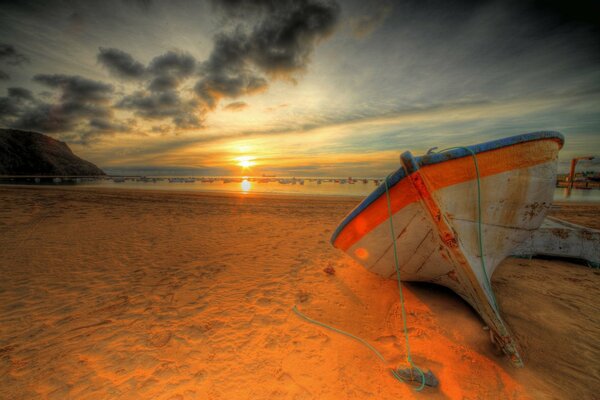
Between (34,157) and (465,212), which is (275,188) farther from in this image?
(34,157)

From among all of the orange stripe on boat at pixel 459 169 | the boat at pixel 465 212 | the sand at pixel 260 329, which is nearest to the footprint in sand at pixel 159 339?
the sand at pixel 260 329

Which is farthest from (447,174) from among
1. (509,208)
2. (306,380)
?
(306,380)

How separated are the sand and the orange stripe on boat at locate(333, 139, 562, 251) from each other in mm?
1677

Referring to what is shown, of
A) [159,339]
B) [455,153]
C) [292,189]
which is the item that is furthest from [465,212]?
[292,189]

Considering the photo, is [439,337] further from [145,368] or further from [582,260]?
[582,260]

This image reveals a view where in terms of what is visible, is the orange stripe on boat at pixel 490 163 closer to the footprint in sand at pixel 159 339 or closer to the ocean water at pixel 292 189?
the footprint in sand at pixel 159 339

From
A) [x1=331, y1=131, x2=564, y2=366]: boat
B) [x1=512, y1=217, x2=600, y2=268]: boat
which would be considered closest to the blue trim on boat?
[x1=331, y1=131, x2=564, y2=366]: boat

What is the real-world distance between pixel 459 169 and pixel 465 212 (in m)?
0.60

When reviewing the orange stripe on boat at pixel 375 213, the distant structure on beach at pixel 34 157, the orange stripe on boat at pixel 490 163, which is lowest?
the orange stripe on boat at pixel 375 213

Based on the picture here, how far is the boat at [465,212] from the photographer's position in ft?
8.56

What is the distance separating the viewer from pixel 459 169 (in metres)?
2.68

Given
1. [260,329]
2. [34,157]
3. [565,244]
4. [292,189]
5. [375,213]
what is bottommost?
[260,329]

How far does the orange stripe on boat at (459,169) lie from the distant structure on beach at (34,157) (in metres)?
109

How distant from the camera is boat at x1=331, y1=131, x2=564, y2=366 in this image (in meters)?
2.61
